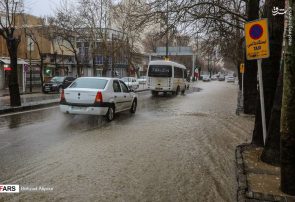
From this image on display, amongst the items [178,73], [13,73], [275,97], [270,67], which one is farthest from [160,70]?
[275,97]

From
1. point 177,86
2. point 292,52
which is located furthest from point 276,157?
point 177,86

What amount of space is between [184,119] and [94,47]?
75.3ft

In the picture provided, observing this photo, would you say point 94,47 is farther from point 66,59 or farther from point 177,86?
point 66,59

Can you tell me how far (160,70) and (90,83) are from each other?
59.1 ft

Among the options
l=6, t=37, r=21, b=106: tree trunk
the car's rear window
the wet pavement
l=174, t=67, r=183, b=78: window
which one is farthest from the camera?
l=174, t=67, r=183, b=78: window

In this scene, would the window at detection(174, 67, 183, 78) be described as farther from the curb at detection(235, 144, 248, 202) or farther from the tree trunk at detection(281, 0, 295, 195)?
the tree trunk at detection(281, 0, 295, 195)

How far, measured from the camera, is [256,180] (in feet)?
18.9

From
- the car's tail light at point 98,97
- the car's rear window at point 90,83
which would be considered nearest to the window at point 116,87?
the car's rear window at point 90,83

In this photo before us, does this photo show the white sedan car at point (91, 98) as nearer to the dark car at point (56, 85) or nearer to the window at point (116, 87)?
the window at point (116, 87)

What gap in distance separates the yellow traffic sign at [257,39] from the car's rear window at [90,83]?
247 inches

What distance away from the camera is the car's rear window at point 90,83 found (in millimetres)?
12516

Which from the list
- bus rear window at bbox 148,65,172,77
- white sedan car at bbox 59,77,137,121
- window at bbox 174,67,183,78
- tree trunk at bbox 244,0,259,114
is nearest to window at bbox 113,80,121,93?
white sedan car at bbox 59,77,137,121

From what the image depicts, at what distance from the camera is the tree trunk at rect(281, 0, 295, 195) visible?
15.6ft

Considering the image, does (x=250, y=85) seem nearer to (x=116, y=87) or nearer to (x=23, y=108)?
(x=116, y=87)
